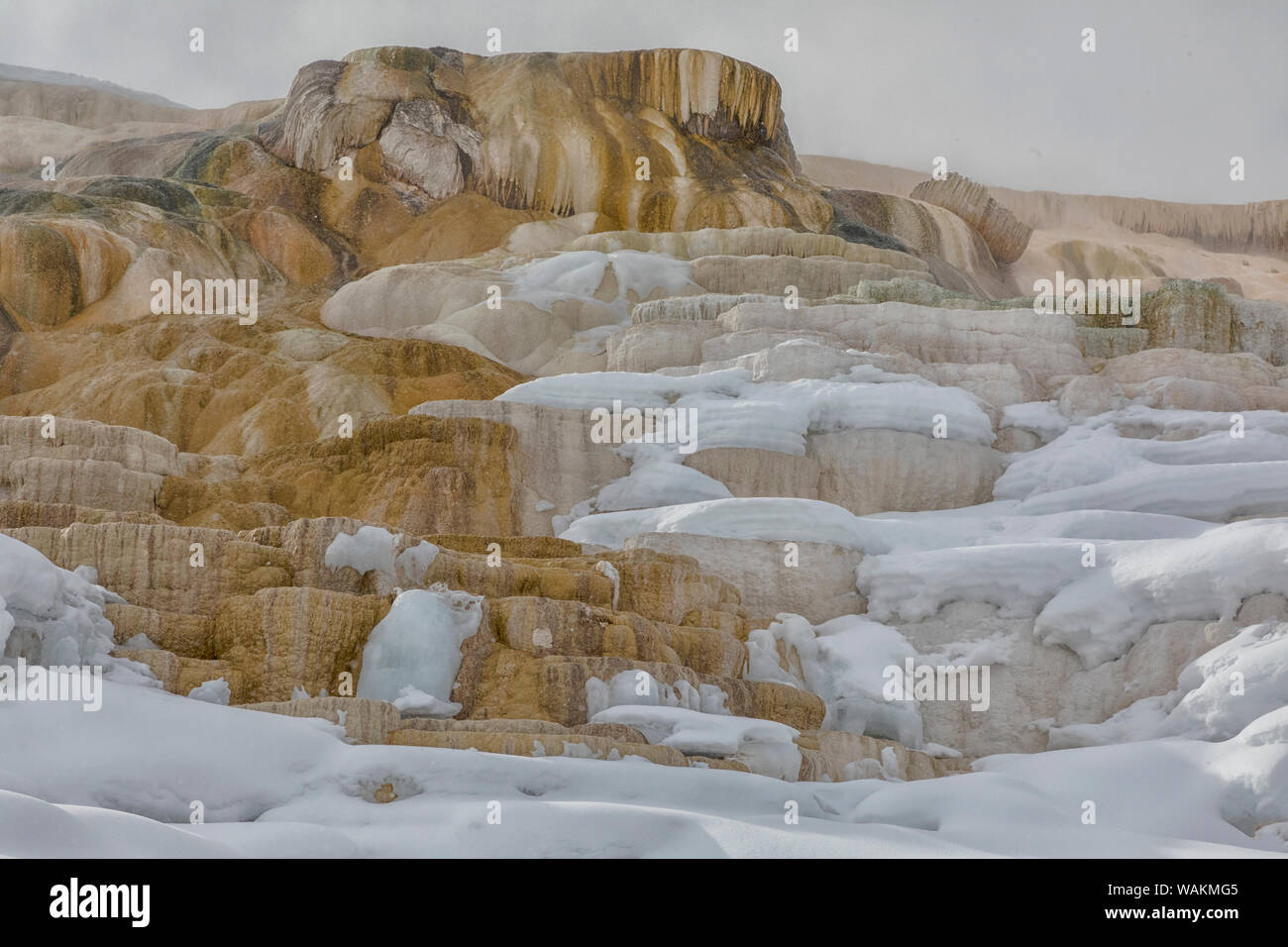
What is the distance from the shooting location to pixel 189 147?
31.1m

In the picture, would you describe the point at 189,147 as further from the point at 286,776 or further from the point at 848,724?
the point at 286,776

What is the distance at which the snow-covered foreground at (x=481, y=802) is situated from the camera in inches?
184

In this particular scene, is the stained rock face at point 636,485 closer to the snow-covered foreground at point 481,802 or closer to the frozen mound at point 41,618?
the frozen mound at point 41,618

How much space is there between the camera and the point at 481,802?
5.17m

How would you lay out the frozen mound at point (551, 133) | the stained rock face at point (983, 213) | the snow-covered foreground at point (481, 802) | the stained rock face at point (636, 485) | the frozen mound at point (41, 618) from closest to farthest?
the snow-covered foreground at point (481, 802) < the frozen mound at point (41, 618) < the stained rock face at point (636, 485) < the frozen mound at point (551, 133) < the stained rock face at point (983, 213)

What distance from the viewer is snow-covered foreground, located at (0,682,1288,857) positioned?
184 inches

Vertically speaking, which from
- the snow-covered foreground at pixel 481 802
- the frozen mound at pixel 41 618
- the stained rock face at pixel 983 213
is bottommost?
the snow-covered foreground at pixel 481 802

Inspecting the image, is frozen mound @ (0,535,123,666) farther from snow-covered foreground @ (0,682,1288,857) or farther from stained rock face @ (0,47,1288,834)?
snow-covered foreground @ (0,682,1288,857)

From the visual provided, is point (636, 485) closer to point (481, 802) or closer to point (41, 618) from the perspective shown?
point (41, 618)

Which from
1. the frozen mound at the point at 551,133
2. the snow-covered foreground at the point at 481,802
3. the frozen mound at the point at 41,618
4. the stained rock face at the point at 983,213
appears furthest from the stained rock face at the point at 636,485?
the stained rock face at the point at 983,213

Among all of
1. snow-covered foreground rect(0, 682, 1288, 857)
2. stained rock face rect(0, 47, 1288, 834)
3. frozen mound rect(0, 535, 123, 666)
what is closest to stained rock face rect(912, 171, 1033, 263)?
stained rock face rect(0, 47, 1288, 834)

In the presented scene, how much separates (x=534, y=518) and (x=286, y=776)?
7471 millimetres

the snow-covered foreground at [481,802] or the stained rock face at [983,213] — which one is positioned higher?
the stained rock face at [983,213]

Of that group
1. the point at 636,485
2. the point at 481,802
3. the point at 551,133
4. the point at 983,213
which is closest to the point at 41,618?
the point at 481,802
